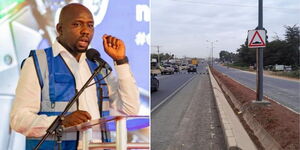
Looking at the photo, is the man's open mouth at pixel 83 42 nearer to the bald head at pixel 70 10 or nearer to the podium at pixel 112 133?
the bald head at pixel 70 10

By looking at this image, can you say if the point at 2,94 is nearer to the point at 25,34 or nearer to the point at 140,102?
the point at 25,34

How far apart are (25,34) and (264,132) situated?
222 inches

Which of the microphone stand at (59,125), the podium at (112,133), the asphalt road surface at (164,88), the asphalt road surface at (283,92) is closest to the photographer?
the microphone stand at (59,125)

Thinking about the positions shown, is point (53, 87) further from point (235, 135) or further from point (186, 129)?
point (186, 129)

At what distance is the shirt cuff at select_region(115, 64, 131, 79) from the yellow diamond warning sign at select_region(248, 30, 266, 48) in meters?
9.20

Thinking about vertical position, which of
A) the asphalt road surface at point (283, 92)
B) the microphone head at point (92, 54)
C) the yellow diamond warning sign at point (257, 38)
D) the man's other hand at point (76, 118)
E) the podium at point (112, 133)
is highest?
the yellow diamond warning sign at point (257, 38)

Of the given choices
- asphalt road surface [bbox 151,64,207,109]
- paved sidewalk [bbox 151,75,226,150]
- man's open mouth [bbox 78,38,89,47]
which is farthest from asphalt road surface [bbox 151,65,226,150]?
man's open mouth [bbox 78,38,89,47]

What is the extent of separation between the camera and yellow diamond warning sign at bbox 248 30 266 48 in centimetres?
1066

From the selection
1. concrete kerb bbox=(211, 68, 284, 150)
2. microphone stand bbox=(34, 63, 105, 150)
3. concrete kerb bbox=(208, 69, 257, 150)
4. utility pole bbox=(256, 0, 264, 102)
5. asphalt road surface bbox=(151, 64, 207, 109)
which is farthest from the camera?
asphalt road surface bbox=(151, 64, 207, 109)

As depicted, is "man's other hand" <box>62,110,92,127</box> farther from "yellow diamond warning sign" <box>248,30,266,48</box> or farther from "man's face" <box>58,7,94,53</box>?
"yellow diamond warning sign" <box>248,30,266,48</box>

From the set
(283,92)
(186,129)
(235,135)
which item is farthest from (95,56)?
(283,92)

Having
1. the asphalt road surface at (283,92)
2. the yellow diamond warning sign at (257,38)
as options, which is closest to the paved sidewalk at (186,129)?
the yellow diamond warning sign at (257,38)

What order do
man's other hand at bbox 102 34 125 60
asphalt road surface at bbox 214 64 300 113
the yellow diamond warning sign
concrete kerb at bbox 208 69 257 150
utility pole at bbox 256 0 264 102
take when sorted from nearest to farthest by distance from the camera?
man's other hand at bbox 102 34 125 60 → concrete kerb at bbox 208 69 257 150 → the yellow diamond warning sign → utility pole at bbox 256 0 264 102 → asphalt road surface at bbox 214 64 300 113

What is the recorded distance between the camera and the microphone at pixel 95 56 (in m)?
2.09
